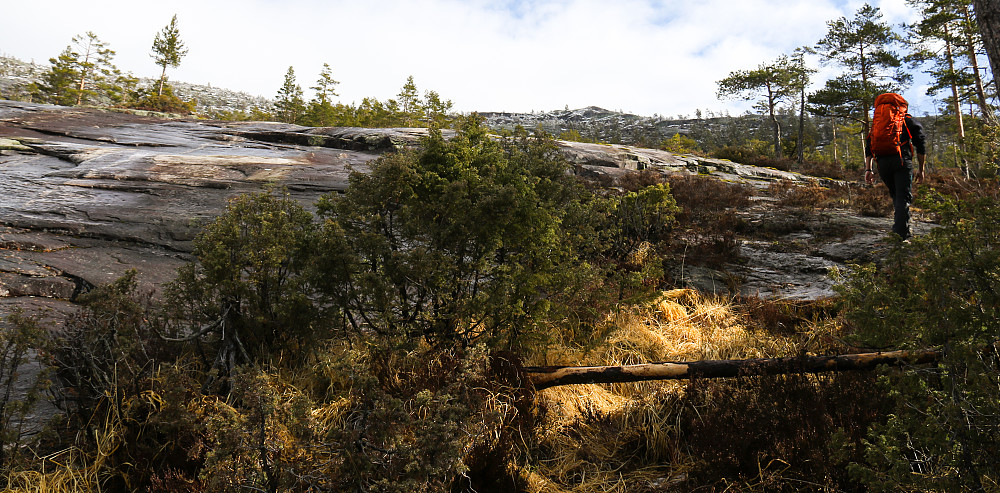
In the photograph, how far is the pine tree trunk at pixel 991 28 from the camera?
3512 millimetres

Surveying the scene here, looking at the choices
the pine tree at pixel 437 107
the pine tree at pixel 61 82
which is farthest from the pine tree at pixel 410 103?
the pine tree at pixel 61 82

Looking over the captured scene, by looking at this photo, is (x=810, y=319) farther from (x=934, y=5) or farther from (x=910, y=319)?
(x=934, y=5)

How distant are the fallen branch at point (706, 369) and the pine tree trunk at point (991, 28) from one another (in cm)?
235

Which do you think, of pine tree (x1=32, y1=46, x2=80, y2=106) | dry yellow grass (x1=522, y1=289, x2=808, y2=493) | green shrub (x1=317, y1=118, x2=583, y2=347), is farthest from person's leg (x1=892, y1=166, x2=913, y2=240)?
pine tree (x1=32, y1=46, x2=80, y2=106)

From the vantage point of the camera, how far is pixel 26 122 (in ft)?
37.9

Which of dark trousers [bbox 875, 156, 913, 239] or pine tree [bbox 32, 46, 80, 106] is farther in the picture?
pine tree [bbox 32, 46, 80, 106]

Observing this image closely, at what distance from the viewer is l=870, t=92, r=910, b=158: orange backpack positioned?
19.7ft

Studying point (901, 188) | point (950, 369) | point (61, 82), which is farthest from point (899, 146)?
point (61, 82)

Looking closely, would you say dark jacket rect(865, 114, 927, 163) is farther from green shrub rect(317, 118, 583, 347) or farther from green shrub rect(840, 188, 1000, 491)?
green shrub rect(317, 118, 583, 347)

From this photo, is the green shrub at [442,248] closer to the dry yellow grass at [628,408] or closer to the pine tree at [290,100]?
the dry yellow grass at [628,408]

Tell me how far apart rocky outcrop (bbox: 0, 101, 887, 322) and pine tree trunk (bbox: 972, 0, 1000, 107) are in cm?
274

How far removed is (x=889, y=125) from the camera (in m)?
6.05

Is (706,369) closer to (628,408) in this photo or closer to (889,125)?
(628,408)

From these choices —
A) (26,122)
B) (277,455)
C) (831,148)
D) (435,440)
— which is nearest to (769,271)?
(435,440)
